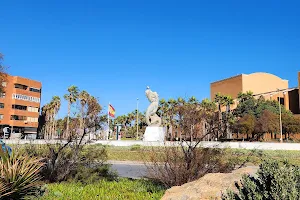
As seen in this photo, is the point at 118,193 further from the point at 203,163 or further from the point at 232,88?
the point at 232,88

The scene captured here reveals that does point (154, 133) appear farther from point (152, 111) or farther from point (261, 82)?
point (261, 82)

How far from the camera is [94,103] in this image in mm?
11938

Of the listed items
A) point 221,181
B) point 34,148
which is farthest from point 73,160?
point 221,181

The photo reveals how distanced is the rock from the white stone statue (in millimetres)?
29340

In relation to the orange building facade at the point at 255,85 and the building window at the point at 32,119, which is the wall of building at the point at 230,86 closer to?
the orange building facade at the point at 255,85

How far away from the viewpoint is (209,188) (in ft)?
15.4

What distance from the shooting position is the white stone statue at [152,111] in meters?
34.6

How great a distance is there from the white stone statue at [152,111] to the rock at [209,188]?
29.3m

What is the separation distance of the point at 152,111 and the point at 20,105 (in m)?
48.8

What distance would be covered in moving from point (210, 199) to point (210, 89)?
116280 mm

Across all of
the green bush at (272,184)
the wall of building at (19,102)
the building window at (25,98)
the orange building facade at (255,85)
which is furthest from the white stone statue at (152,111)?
the orange building facade at (255,85)

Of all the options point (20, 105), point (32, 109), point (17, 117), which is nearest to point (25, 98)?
point (20, 105)


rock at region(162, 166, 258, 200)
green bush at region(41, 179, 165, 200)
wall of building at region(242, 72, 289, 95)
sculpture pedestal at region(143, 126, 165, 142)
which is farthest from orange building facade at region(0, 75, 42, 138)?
rock at region(162, 166, 258, 200)

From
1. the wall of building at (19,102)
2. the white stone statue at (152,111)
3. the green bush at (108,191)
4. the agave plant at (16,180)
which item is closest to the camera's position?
the agave plant at (16,180)
